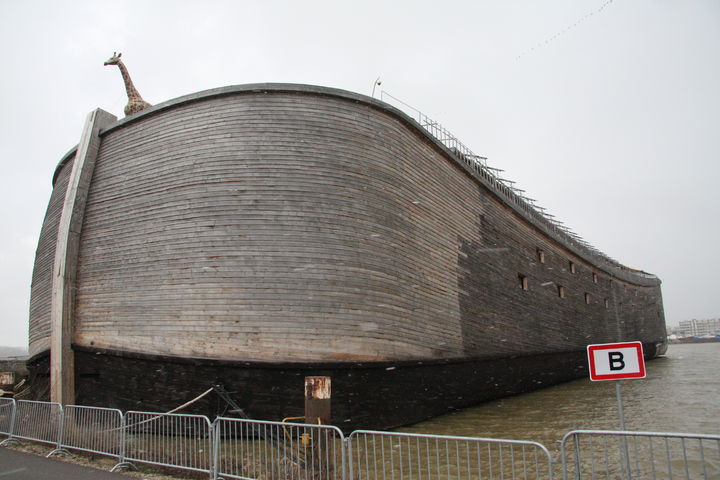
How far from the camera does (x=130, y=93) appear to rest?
607 inches

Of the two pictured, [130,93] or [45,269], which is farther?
[130,93]

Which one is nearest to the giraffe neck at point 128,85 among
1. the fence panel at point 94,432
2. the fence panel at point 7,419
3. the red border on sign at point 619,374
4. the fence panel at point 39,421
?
the fence panel at point 7,419

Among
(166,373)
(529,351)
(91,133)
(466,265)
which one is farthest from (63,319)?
(529,351)

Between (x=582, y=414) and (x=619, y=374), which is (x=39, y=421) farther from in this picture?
(x=582, y=414)

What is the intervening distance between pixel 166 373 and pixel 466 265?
8424 millimetres

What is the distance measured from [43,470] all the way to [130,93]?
12.3 meters

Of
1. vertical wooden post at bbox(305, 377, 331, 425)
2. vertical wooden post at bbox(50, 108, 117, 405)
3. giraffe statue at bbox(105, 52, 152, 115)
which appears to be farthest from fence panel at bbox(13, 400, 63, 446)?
giraffe statue at bbox(105, 52, 152, 115)

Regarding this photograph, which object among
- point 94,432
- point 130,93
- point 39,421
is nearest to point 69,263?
point 39,421

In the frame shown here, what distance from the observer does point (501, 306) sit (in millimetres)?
15539

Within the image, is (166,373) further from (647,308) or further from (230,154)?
(647,308)

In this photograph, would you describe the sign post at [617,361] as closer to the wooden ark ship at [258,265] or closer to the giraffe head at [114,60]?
the wooden ark ship at [258,265]

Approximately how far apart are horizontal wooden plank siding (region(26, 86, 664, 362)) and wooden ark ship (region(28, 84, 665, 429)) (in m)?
0.04

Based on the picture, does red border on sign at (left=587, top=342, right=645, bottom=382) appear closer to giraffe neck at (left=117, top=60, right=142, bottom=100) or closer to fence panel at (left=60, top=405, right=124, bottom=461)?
fence panel at (left=60, top=405, right=124, bottom=461)

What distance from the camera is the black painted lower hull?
29.1ft
